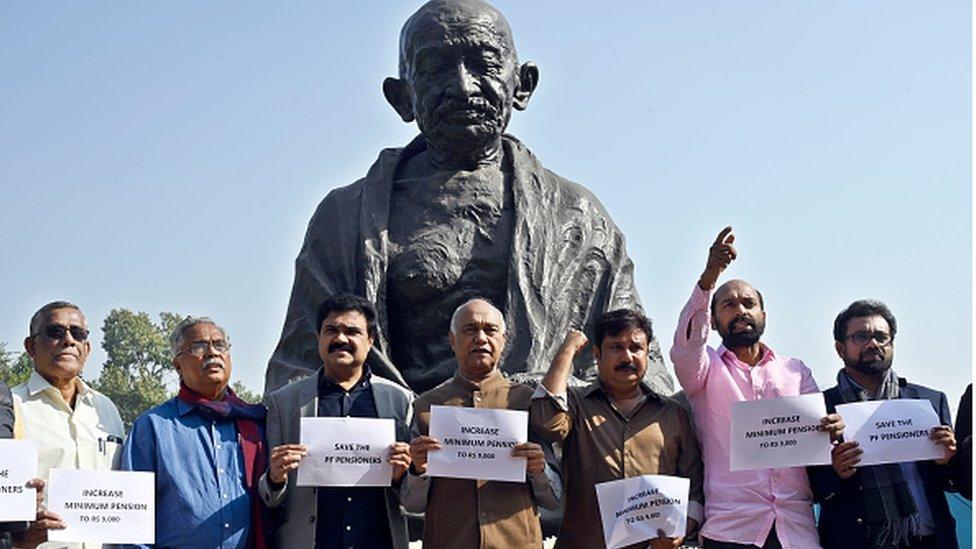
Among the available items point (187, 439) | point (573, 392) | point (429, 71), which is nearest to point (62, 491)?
point (187, 439)

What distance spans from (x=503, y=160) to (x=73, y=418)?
2.99 m

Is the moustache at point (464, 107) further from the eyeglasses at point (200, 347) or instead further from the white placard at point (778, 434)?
the white placard at point (778, 434)

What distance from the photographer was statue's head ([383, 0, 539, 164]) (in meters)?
7.83

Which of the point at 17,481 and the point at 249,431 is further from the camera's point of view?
the point at 249,431

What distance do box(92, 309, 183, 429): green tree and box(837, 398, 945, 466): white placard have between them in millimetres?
34977

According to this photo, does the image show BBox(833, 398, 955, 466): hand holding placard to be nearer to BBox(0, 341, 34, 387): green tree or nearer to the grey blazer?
the grey blazer

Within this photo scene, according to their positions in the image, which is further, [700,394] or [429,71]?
[429,71]

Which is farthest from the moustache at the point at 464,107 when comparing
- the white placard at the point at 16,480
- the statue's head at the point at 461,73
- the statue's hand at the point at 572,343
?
the white placard at the point at 16,480

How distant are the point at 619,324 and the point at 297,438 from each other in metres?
1.22

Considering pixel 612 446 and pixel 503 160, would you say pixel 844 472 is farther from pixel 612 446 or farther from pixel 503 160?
pixel 503 160

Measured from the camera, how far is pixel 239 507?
18.2ft

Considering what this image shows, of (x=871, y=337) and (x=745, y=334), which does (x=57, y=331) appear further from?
(x=871, y=337)

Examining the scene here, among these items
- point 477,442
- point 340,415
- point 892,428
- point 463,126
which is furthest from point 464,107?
point 892,428

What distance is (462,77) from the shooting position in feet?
25.6
